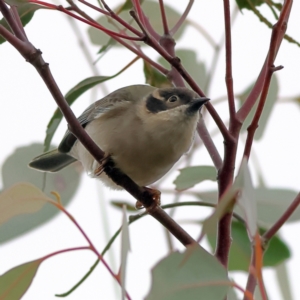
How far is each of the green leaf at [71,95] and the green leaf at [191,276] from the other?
2.61 ft

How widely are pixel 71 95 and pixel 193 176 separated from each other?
439 mm

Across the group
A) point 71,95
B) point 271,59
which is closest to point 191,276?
point 271,59

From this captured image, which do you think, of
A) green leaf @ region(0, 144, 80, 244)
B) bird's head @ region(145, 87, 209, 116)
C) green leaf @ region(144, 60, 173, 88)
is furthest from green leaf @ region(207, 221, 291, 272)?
green leaf @ region(144, 60, 173, 88)

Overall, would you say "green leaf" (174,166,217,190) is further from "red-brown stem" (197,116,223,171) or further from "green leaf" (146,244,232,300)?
"green leaf" (146,244,232,300)

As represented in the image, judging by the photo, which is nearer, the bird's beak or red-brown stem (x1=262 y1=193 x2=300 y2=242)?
red-brown stem (x1=262 y1=193 x2=300 y2=242)

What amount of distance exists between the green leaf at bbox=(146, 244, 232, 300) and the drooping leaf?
43 centimetres

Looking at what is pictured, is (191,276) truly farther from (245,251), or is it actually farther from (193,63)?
(193,63)

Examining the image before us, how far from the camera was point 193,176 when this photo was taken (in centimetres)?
175

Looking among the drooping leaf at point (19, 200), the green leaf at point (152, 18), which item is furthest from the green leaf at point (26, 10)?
the green leaf at point (152, 18)

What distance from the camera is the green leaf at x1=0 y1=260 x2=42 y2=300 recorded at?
4.64 feet

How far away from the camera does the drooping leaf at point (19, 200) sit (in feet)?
4.44

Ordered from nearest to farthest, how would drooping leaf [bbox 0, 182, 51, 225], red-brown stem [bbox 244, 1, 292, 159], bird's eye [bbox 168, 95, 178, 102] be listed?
red-brown stem [bbox 244, 1, 292, 159], drooping leaf [bbox 0, 182, 51, 225], bird's eye [bbox 168, 95, 178, 102]

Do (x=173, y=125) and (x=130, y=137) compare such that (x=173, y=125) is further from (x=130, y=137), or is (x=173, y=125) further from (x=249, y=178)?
→ (x=249, y=178)

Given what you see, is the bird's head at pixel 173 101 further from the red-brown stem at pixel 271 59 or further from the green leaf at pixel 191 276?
Answer: the green leaf at pixel 191 276
